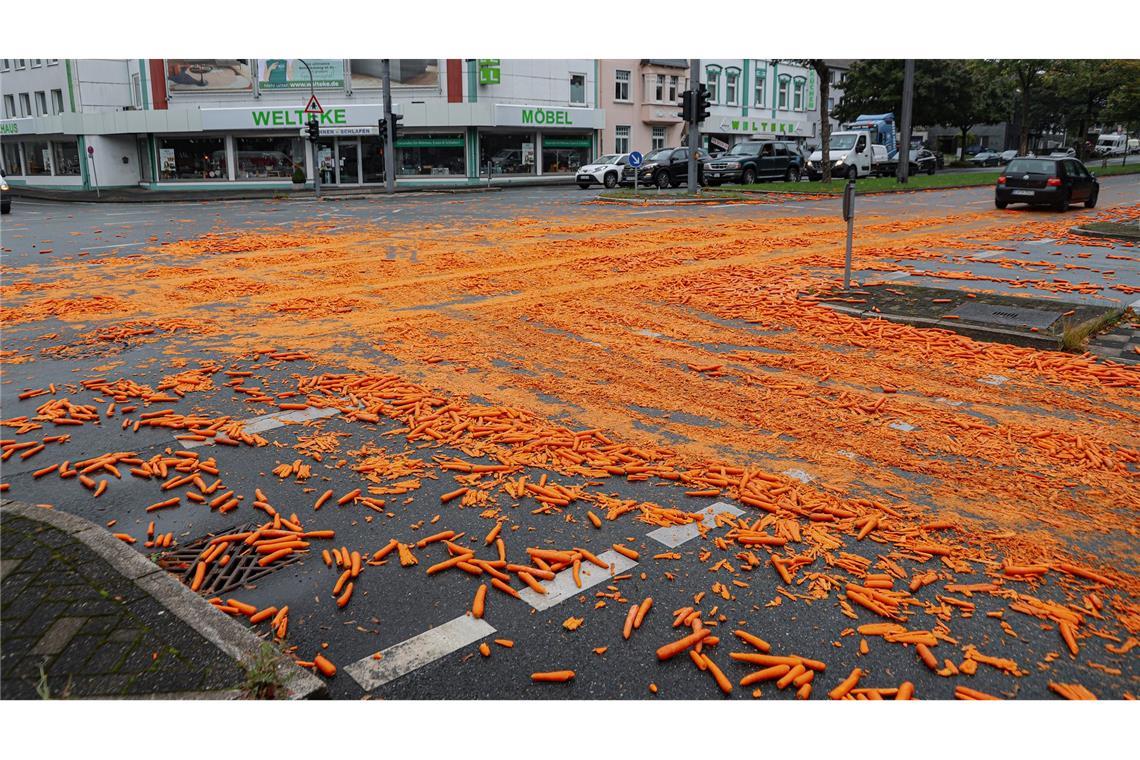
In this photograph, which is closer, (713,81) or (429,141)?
(429,141)

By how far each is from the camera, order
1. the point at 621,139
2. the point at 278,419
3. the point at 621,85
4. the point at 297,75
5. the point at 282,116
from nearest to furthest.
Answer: the point at 278,419 < the point at 282,116 < the point at 297,75 < the point at 621,85 < the point at 621,139

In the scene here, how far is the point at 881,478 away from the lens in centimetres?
549

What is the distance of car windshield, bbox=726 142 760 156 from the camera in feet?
131

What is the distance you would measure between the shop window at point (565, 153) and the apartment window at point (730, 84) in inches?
528

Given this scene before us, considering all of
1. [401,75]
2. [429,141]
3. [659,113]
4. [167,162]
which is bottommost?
[167,162]

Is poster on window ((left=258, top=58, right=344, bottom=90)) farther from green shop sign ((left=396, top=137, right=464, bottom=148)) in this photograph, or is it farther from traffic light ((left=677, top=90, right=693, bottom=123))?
traffic light ((left=677, top=90, right=693, bottom=123))

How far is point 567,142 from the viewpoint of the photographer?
5281cm

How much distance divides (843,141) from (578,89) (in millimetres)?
16301

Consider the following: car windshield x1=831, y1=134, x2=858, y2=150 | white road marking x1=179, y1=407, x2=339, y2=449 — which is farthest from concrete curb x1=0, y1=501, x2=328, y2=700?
car windshield x1=831, y1=134, x2=858, y2=150

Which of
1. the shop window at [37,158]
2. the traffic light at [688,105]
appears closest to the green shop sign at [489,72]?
the traffic light at [688,105]

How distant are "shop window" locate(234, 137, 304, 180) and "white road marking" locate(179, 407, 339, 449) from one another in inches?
1794

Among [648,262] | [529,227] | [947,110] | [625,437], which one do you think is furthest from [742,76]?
[625,437]

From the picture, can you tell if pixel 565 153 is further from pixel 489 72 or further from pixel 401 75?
pixel 401 75

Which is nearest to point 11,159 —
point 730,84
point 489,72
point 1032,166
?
point 489,72
